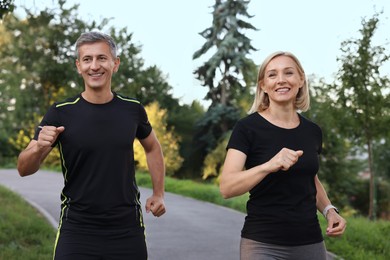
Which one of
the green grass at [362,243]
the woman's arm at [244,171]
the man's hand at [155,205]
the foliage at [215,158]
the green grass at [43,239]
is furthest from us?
the foliage at [215,158]

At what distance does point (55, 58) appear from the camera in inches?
1462

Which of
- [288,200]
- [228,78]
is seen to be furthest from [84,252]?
[228,78]

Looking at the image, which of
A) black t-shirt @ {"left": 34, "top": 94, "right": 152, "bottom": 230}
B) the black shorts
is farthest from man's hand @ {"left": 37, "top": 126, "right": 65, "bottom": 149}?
the black shorts

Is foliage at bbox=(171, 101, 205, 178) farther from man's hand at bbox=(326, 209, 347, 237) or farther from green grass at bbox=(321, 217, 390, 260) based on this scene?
man's hand at bbox=(326, 209, 347, 237)

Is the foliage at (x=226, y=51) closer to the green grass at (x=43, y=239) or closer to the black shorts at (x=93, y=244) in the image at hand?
the green grass at (x=43, y=239)

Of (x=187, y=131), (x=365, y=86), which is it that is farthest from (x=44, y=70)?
(x=365, y=86)

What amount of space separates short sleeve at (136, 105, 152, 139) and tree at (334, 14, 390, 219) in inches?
464

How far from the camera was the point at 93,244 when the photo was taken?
9.62 ft

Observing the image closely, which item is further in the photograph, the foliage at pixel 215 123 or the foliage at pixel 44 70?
the foliage at pixel 44 70

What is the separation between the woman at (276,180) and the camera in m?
2.77

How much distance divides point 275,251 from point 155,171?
3.31ft

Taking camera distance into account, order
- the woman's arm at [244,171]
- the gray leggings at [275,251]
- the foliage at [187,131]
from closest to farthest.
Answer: the woman's arm at [244,171] → the gray leggings at [275,251] → the foliage at [187,131]

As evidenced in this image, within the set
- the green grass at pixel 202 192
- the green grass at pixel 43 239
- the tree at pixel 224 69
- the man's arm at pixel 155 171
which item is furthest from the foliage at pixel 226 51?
the man's arm at pixel 155 171

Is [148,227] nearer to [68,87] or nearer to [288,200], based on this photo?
[288,200]
